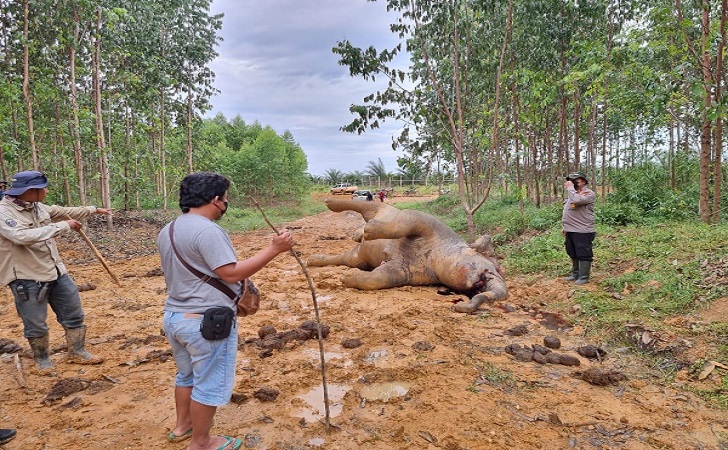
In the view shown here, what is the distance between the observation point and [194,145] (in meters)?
20.9

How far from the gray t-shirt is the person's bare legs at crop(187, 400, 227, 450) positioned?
1.70ft

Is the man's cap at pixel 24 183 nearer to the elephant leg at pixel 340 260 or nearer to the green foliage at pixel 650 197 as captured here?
the elephant leg at pixel 340 260

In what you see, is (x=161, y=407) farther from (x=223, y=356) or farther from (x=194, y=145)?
(x=194, y=145)

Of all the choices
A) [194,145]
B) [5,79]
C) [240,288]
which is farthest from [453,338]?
[194,145]

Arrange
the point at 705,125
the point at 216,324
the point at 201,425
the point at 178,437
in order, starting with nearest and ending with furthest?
the point at 216,324 < the point at 201,425 < the point at 178,437 < the point at 705,125

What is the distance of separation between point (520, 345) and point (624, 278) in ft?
8.15

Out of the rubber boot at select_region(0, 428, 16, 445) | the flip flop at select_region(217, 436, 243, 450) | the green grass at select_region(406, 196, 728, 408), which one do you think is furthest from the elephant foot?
the rubber boot at select_region(0, 428, 16, 445)

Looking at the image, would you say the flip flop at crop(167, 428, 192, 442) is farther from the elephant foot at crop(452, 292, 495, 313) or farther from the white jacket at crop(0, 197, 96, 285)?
the elephant foot at crop(452, 292, 495, 313)

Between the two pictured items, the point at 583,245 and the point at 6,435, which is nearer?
the point at 6,435

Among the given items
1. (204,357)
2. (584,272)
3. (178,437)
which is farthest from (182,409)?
(584,272)

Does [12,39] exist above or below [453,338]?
above

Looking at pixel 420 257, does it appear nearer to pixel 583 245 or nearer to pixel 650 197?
pixel 583 245

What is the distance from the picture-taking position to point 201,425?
7.82ft

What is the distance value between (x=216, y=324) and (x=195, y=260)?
0.35 m
